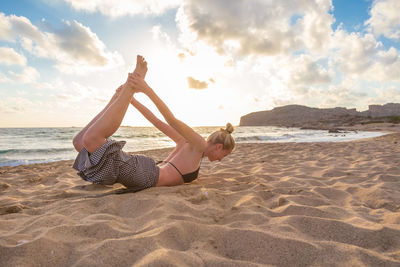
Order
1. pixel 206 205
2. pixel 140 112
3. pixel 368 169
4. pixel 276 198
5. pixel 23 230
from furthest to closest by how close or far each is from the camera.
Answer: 1. pixel 368 169
2. pixel 140 112
3. pixel 276 198
4. pixel 206 205
5. pixel 23 230

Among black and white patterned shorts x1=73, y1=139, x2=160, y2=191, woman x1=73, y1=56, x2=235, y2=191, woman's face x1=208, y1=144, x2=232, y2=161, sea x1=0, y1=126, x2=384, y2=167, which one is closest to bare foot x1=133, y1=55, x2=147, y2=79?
woman x1=73, y1=56, x2=235, y2=191

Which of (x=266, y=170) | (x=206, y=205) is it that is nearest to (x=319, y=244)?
(x=206, y=205)

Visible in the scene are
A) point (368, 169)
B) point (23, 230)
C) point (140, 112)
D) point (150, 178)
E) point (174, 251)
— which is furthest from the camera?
point (368, 169)

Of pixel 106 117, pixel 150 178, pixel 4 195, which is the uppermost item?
pixel 106 117

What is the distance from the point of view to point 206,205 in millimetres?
2344

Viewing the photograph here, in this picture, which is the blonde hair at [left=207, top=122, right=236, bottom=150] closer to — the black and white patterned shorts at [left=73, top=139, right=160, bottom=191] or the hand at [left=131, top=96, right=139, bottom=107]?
the black and white patterned shorts at [left=73, top=139, right=160, bottom=191]

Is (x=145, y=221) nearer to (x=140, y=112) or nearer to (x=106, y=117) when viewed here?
(x=106, y=117)

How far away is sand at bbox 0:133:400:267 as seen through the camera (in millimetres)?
1349

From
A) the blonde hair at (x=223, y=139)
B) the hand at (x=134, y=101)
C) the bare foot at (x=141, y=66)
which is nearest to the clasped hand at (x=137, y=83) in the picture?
the bare foot at (x=141, y=66)

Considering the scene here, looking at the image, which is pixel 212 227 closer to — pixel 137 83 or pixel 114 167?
pixel 114 167

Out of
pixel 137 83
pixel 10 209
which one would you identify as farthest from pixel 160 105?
pixel 10 209

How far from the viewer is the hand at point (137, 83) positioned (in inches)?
105

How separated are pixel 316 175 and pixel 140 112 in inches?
121

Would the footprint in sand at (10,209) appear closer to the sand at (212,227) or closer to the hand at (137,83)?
the sand at (212,227)
